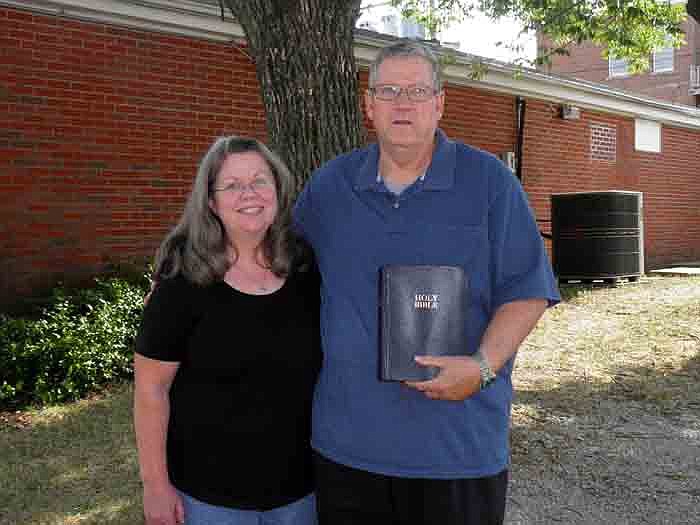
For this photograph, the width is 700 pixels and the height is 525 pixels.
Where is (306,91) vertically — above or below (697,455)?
above

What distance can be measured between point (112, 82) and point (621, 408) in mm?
5346

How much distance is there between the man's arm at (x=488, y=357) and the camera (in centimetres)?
173

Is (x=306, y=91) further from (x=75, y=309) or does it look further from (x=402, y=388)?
(x=75, y=309)

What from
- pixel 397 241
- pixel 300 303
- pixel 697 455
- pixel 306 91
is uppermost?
pixel 306 91

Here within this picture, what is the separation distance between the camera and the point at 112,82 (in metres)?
7.07

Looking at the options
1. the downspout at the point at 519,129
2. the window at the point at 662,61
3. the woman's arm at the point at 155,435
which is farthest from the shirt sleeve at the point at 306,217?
the window at the point at 662,61

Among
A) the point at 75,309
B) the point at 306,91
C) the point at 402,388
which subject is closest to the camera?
the point at 402,388

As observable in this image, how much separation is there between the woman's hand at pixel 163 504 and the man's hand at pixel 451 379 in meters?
0.75

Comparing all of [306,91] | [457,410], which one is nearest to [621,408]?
[306,91]

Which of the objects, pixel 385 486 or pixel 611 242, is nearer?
pixel 385 486

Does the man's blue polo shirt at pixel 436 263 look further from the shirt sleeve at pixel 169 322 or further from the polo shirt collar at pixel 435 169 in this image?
the shirt sleeve at pixel 169 322

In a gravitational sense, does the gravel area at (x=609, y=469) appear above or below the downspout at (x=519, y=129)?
below

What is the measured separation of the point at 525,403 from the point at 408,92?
4052mm

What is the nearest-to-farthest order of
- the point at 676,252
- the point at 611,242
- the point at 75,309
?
the point at 75,309 < the point at 611,242 < the point at 676,252
